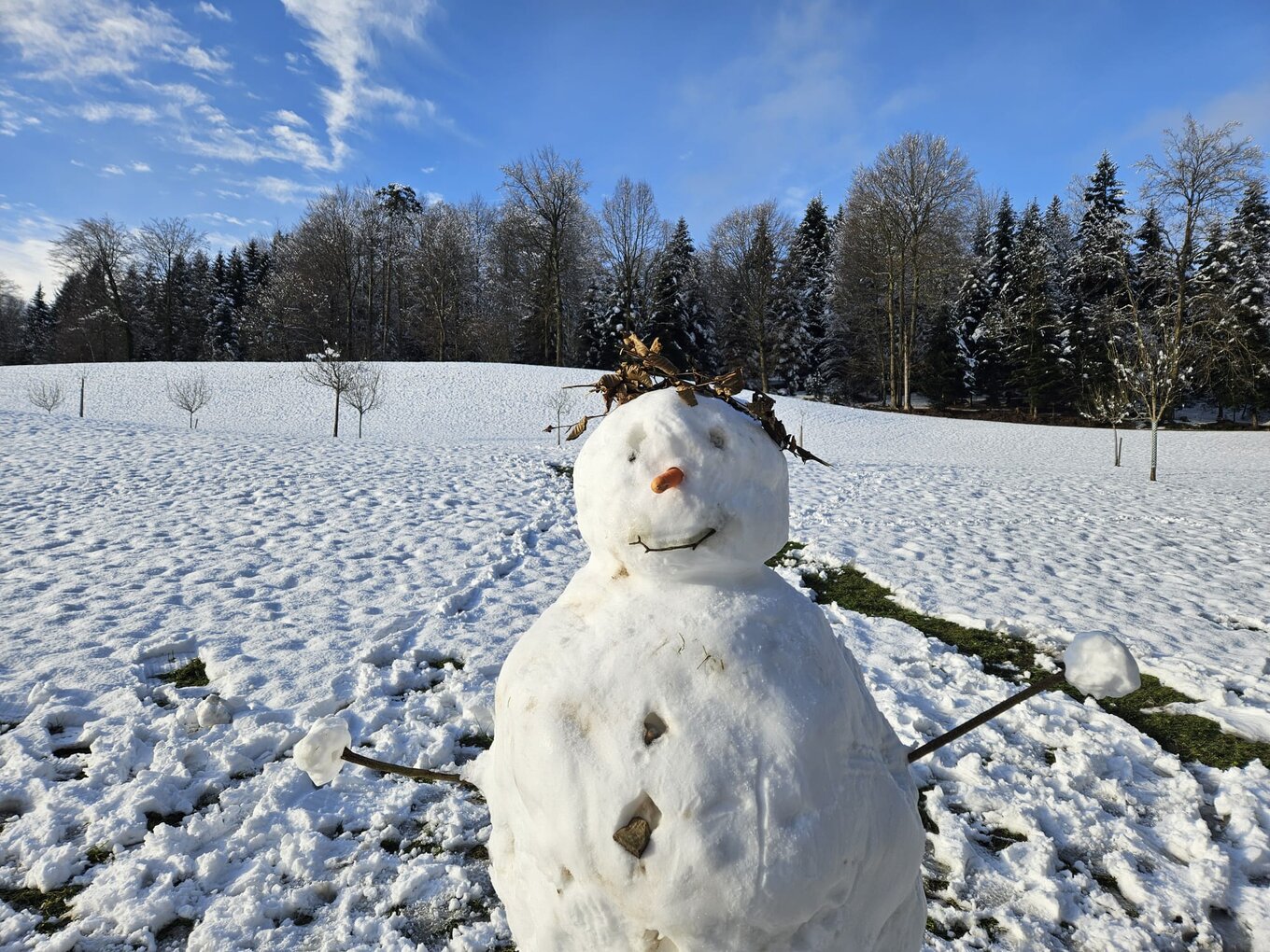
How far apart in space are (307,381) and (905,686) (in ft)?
86.3

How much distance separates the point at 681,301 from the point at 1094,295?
21.7 meters

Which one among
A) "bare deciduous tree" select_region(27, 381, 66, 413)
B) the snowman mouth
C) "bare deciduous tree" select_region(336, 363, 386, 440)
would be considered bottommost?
the snowman mouth

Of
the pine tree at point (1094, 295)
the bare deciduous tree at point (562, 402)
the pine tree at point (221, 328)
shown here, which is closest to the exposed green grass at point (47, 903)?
the bare deciduous tree at point (562, 402)

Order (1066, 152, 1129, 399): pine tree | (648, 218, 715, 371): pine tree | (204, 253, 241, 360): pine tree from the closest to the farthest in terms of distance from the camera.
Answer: (1066, 152, 1129, 399): pine tree → (648, 218, 715, 371): pine tree → (204, 253, 241, 360): pine tree

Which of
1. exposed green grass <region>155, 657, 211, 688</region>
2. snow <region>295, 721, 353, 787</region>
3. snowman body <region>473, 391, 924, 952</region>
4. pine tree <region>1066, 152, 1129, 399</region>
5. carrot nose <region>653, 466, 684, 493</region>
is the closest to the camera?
snowman body <region>473, 391, 924, 952</region>

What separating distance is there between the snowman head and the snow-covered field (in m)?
1.69

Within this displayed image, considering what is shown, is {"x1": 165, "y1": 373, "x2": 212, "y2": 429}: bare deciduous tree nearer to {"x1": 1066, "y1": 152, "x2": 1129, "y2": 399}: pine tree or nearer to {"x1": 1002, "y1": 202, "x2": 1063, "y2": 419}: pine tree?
{"x1": 1066, "y1": 152, "x2": 1129, "y2": 399}: pine tree

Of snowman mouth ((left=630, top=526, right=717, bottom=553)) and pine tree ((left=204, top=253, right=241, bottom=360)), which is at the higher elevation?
pine tree ((left=204, top=253, right=241, bottom=360))

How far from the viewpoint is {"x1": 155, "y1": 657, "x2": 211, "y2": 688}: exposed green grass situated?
428cm

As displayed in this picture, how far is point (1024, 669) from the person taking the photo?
15.8 feet

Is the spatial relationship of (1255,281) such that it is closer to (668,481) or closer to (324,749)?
(668,481)

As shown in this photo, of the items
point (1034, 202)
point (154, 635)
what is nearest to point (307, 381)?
point (154, 635)

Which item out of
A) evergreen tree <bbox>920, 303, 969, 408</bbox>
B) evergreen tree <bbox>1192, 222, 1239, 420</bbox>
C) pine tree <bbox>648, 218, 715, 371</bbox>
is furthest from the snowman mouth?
evergreen tree <bbox>920, 303, 969, 408</bbox>

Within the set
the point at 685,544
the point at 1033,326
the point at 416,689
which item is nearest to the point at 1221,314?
the point at 1033,326
